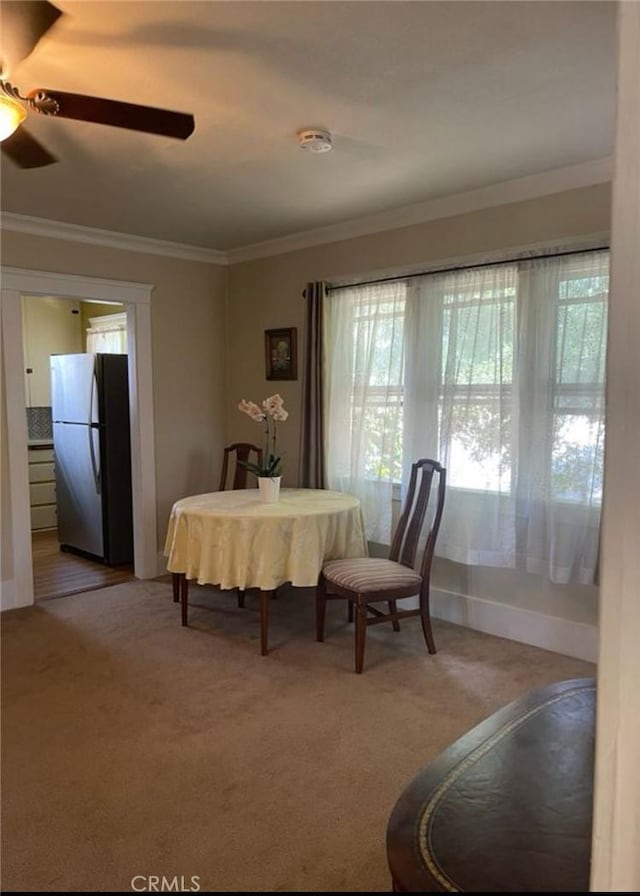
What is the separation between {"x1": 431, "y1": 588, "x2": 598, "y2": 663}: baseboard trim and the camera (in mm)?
3199

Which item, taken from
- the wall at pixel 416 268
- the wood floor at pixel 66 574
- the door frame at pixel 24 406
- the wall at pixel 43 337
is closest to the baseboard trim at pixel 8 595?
the door frame at pixel 24 406

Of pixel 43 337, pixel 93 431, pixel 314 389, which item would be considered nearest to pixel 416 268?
pixel 314 389

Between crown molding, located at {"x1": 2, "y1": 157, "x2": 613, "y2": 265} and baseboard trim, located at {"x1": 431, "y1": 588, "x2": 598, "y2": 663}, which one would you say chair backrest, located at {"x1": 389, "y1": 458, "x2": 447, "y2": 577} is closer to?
baseboard trim, located at {"x1": 431, "y1": 588, "x2": 598, "y2": 663}

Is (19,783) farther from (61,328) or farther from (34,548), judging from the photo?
(61,328)

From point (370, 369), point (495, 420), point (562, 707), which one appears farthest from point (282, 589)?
point (562, 707)

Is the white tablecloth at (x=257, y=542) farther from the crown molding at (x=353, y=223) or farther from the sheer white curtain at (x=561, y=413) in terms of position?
the crown molding at (x=353, y=223)

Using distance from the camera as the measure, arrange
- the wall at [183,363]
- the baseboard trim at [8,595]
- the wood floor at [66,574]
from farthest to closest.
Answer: the wall at [183,363]
the wood floor at [66,574]
the baseboard trim at [8,595]

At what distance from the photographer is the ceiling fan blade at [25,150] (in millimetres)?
2168

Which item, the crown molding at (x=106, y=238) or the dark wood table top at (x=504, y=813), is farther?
the crown molding at (x=106, y=238)

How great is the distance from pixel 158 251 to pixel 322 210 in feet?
4.84

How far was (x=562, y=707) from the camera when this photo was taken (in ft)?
5.27

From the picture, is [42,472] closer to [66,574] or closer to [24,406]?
[66,574]

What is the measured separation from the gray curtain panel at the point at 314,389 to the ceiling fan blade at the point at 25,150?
2.12m

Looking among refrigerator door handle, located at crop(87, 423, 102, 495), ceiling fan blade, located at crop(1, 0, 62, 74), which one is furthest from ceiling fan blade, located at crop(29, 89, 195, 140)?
refrigerator door handle, located at crop(87, 423, 102, 495)
